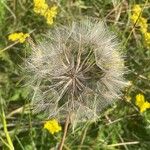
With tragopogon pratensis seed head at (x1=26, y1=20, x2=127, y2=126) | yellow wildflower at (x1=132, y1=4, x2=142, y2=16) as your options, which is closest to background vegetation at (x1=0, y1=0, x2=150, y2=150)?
yellow wildflower at (x1=132, y1=4, x2=142, y2=16)

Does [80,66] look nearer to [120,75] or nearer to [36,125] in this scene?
[120,75]

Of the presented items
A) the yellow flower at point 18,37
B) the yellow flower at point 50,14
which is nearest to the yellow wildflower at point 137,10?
the yellow flower at point 50,14

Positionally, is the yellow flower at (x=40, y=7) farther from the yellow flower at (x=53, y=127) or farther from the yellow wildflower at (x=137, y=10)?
the yellow flower at (x=53, y=127)

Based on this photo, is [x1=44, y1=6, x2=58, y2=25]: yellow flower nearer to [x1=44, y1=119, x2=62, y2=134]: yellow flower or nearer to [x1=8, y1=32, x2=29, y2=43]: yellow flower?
[x1=8, y1=32, x2=29, y2=43]: yellow flower

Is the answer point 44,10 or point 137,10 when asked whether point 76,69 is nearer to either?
point 44,10

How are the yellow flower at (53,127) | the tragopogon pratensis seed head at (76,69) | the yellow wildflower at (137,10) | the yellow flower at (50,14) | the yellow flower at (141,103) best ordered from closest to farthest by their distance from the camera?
the tragopogon pratensis seed head at (76,69) < the yellow flower at (53,127) < the yellow flower at (141,103) < the yellow flower at (50,14) < the yellow wildflower at (137,10)

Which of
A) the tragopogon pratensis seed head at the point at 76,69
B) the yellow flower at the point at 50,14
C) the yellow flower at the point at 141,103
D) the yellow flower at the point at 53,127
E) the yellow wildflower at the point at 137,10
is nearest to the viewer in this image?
the tragopogon pratensis seed head at the point at 76,69

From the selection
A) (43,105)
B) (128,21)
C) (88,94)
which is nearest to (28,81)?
(43,105)
